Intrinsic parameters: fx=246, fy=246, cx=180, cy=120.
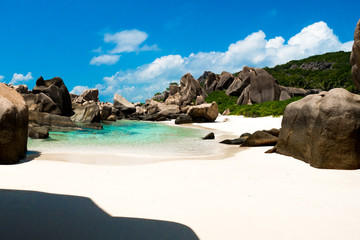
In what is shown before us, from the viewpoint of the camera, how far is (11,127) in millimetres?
6492

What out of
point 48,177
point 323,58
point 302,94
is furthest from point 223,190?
point 323,58

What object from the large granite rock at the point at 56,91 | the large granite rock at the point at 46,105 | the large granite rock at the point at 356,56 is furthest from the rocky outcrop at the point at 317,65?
the large granite rock at the point at 356,56

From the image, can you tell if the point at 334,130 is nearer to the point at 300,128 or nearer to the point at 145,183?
the point at 300,128

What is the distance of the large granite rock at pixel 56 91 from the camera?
86.7ft

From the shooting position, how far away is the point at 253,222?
310 centimetres

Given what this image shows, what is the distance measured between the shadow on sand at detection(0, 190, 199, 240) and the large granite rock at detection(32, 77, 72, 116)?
24950mm

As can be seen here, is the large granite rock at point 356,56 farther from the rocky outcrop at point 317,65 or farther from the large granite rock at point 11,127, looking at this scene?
the rocky outcrop at point 317,65

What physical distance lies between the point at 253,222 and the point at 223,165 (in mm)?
3775

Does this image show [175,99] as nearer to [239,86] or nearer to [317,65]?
[239,86]

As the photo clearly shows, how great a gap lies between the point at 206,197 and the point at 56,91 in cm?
2699

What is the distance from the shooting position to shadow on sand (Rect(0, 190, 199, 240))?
265 cm

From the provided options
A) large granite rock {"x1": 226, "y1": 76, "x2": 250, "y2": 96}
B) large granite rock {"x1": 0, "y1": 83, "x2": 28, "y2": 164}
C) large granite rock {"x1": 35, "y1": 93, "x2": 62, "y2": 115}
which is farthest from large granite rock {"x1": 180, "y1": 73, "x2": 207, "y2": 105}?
large granite rock {"x1": 0, "y1": 83, "x2": 28, "y2": 164}

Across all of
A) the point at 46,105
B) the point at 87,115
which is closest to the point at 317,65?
the point at 87,115

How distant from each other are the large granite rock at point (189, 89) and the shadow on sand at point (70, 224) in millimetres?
41664
